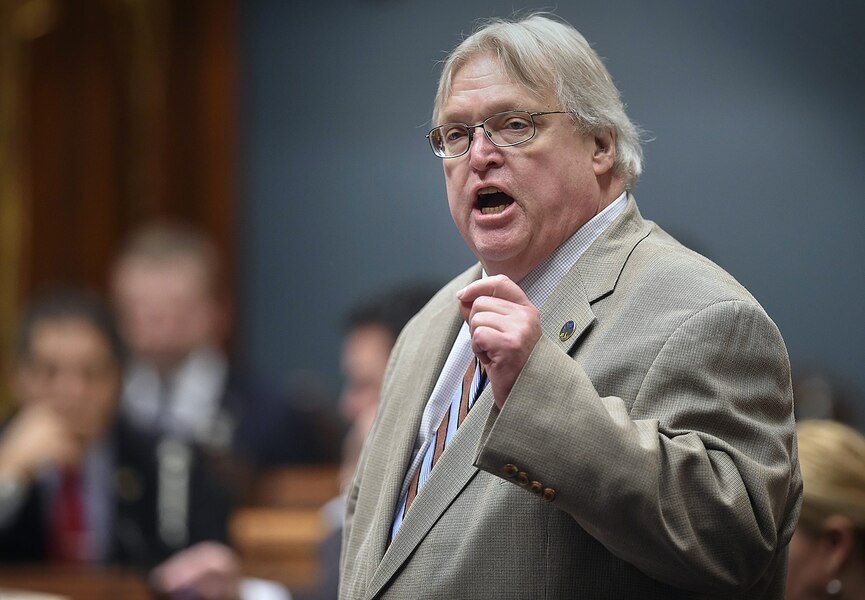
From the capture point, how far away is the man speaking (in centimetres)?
150

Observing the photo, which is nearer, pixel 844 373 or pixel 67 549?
pixel 67 549

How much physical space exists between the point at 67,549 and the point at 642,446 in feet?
7.91

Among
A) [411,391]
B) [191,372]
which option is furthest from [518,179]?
[191,372]

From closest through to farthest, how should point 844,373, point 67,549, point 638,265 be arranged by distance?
1. point 638,265
2. point 67,549
3. point 844,373

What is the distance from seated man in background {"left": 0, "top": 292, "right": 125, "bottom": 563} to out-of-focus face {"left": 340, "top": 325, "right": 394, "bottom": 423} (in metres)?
0.69

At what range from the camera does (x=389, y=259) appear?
5.96 metres

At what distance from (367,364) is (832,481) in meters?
1.68

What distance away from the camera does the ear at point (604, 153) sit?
1.88 metres

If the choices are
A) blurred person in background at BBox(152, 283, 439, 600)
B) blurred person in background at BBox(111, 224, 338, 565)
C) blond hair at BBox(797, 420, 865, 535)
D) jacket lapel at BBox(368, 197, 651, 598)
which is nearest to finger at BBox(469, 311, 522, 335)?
jacket lapel at BBox(368, 197, 651, 598)

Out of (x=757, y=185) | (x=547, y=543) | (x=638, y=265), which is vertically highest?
(x=638, y=265)

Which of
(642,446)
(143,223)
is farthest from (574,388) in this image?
(143,223)

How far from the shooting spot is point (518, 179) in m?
1.82

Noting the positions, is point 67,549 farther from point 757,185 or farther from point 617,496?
point 757,185

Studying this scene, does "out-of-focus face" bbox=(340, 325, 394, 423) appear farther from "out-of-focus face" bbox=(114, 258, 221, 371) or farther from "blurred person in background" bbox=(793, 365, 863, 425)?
"blurred person in background" bbox=(793, 365, 863, 425)
